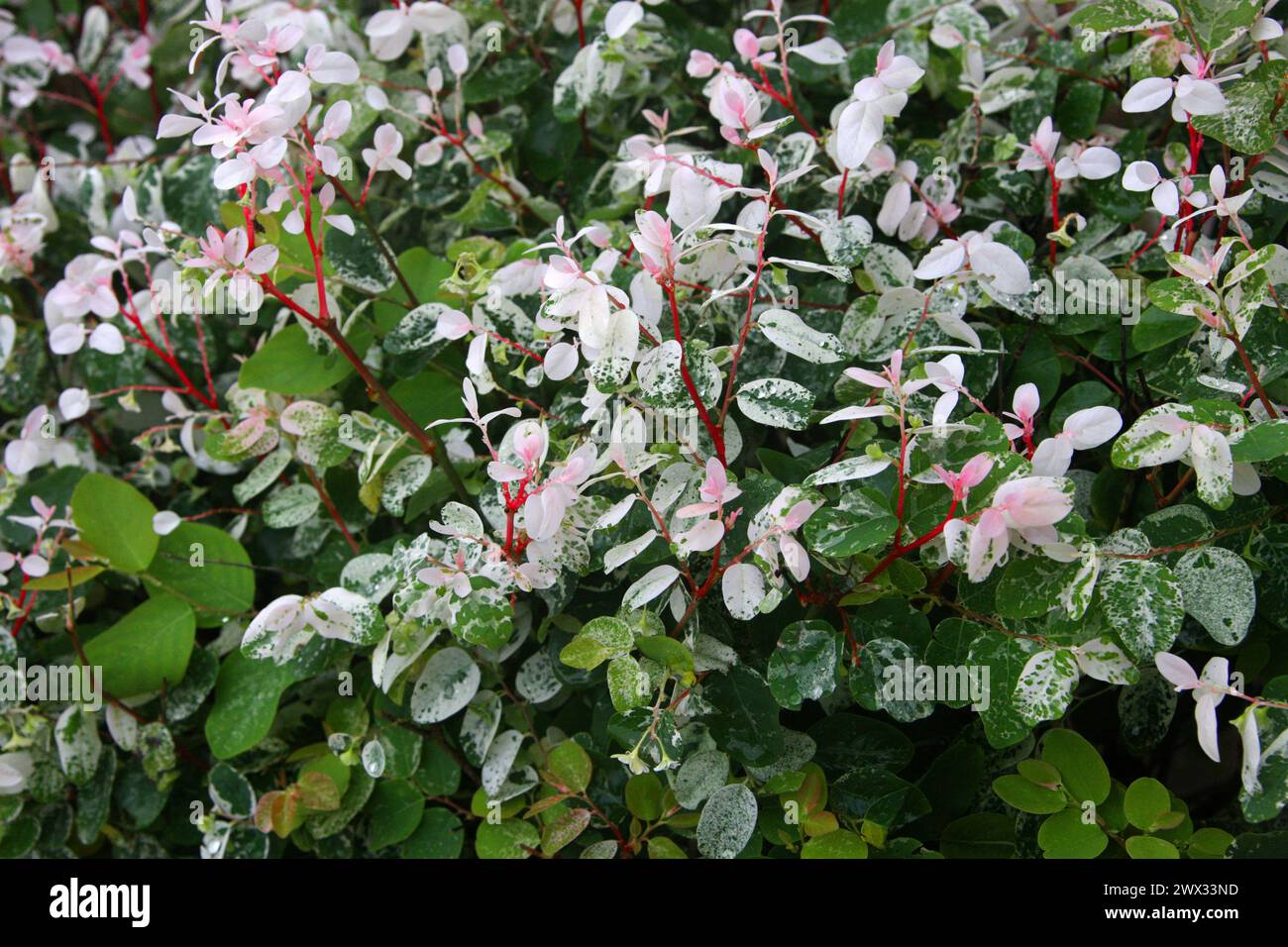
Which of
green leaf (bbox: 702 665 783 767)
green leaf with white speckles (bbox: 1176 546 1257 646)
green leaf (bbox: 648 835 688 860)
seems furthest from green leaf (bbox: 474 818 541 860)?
green leaf with white speckles (bbox: 1176 546 1257 646)

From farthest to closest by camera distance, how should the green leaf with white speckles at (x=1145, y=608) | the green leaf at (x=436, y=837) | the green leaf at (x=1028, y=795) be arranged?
the green leaf at (x=436, y=837) → the green leaf at (x=1028, y=795) → the green leaf with white speckles at (x=1145, y=608)

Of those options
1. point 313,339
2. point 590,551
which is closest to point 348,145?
point 313,339

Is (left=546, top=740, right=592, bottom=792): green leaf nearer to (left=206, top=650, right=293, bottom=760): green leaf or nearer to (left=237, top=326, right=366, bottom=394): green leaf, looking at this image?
(left=206, top=650, right=293, bottom=760): green leaf

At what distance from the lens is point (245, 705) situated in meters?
0.98

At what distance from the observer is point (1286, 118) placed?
84 cm

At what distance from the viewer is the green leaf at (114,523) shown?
1.03 metres

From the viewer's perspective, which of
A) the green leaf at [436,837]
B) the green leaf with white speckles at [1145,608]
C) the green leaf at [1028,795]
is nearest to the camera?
the green leaf with white speckles at [1145,608]

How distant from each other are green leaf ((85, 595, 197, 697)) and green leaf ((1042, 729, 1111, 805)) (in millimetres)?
805

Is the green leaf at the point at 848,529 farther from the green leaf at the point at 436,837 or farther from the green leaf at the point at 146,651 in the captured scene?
the green leaf at the point at 146,651

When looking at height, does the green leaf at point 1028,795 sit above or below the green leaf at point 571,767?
above

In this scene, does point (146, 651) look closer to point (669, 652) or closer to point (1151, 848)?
point (669, 652)

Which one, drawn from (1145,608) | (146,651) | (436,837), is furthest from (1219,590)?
(146,651)

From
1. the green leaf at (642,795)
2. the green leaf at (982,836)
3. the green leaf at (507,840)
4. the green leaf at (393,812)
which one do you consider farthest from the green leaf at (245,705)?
the green leaf at (982,836)
